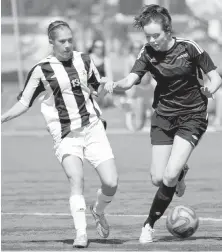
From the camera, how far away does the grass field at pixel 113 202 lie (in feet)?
26.3

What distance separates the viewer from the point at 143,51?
8.17 meters

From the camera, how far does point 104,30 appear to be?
30750 millimetres

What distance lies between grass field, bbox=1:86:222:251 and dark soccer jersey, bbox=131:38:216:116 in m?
1.19

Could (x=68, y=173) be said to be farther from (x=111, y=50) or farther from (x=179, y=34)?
(x=111, y=50)

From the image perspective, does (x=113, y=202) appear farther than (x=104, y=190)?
Yes

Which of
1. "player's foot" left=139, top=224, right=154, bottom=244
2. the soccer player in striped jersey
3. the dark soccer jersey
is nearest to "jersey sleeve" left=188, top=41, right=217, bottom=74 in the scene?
the dark soccer jersey

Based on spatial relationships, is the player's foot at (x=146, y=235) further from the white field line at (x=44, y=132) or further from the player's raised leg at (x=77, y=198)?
the white field line at (x=44, y=132)

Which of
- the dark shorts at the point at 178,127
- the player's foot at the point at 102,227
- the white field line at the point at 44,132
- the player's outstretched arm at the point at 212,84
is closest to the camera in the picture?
the player's outstretched arm at the point at 212,84

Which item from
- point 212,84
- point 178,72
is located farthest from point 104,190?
point 212,84

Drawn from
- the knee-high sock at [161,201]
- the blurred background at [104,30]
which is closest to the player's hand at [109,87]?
the knee-high sock at [161,201]

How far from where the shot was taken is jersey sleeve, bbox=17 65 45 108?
800cm

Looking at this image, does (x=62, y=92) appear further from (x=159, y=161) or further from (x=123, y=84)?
(x=159, y=161)

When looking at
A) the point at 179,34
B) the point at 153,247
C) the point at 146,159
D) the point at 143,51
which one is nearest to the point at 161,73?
the point at 143,51

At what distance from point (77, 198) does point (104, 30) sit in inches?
915
